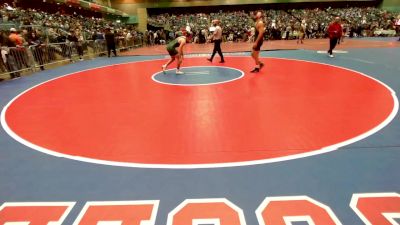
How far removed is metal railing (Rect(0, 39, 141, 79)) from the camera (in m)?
10.1

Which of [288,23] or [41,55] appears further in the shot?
[288,23]

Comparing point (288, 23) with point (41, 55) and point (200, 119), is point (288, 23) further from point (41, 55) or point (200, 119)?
point (200, 119)

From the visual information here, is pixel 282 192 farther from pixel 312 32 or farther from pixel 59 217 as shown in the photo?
pixel 312 32

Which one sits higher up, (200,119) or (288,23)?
(288,23)

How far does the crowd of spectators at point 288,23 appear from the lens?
3039cm

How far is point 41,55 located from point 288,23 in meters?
28.9

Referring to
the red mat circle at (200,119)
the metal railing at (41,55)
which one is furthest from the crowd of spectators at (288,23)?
the red mat circle at (200,119)

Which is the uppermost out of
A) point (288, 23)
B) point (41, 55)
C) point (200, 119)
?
point (288, 23)

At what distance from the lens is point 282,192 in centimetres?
287

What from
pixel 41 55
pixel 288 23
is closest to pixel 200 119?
pixel 41 55

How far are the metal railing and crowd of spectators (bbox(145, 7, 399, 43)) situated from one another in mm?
11274

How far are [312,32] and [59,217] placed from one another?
33346mm

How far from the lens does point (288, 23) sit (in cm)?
3388

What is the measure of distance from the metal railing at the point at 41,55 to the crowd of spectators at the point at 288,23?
37.0 feet
